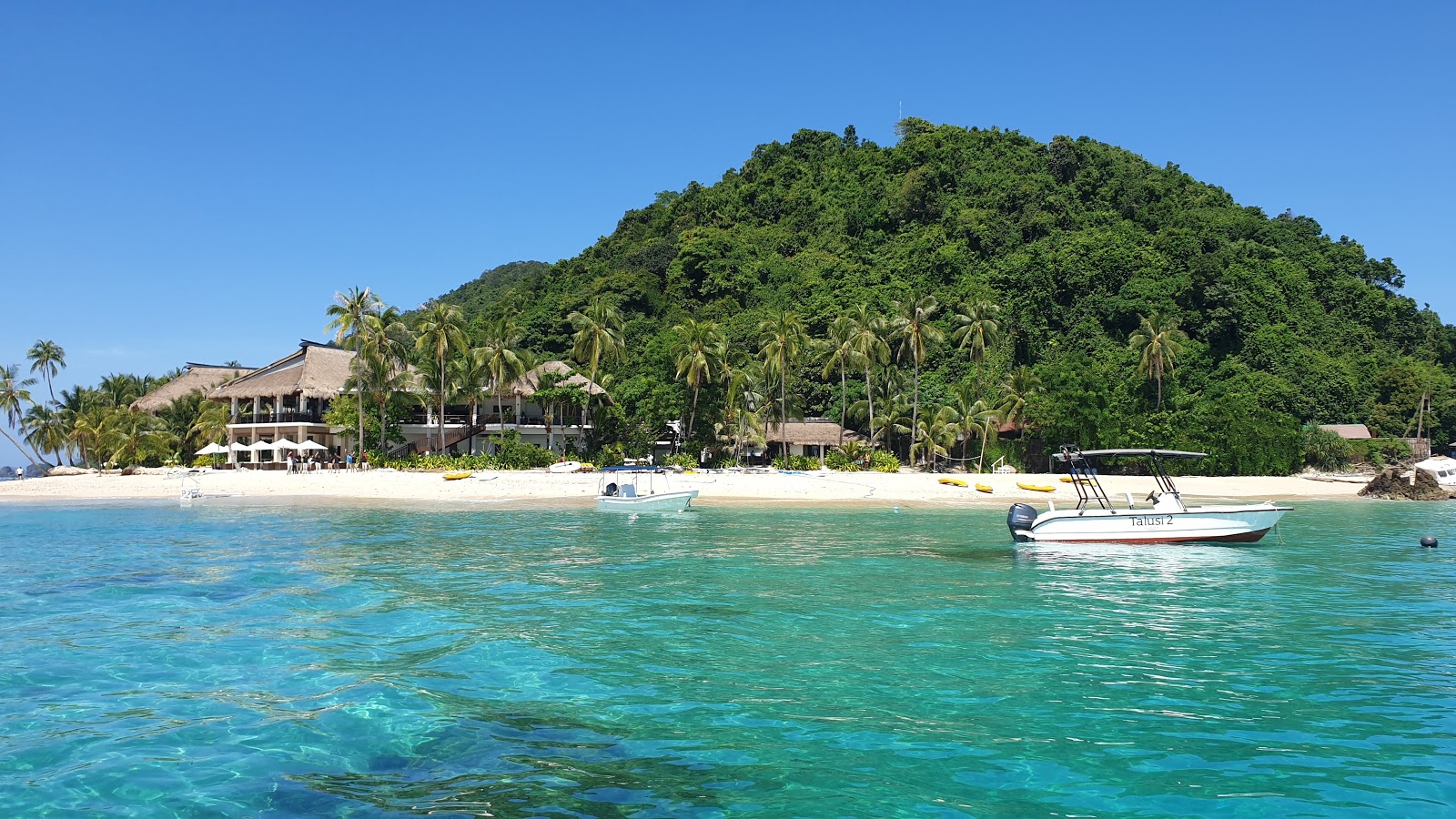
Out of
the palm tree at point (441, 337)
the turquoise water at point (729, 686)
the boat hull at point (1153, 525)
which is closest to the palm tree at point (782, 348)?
the palm tree at point (441, 337)

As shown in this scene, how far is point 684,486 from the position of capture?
46.6 meters

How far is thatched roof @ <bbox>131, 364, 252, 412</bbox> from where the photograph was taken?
2655 inches

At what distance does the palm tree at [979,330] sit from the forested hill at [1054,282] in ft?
9.27

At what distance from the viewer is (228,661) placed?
13227 millimetres

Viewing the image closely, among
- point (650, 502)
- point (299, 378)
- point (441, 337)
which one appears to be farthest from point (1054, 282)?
point (299, 378)

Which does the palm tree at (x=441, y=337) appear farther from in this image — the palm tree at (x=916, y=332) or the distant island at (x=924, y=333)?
the palm tree at (x=916, y=332)

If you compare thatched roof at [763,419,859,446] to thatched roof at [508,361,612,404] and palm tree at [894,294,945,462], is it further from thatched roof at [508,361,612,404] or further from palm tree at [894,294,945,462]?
thatched roof at [508,361,612,404]

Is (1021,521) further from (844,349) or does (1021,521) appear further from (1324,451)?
(1324,451)

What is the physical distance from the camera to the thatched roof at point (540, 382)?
192 feet

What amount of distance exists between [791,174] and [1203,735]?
325ft

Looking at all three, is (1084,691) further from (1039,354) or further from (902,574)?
(1039,354)

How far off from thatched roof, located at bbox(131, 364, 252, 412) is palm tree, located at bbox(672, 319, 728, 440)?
35.8 metres

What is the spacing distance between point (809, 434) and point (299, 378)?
3427 centimetres

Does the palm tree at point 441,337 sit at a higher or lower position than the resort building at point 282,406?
higher
